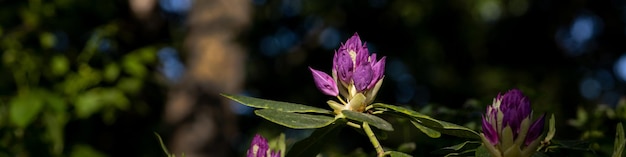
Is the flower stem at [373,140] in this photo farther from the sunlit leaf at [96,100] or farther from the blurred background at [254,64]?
the sunlit leaf at [96,100]

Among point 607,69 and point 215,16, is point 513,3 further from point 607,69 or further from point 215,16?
point 215,16

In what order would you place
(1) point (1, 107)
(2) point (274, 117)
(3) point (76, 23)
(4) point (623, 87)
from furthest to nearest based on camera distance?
1. (4) point (623, 87)
2. (3) point (76, 23)
3. (1) point (1, 107)
4. (2) point (274, 117)

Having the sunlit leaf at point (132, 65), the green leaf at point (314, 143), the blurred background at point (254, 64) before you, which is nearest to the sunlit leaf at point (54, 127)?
the blurred background at point (254, 64)

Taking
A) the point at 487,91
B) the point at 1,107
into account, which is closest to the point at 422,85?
the point at 487,91

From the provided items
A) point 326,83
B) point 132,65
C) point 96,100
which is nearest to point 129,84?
point 132,65

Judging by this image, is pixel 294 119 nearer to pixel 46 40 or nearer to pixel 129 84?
pixel 129 84

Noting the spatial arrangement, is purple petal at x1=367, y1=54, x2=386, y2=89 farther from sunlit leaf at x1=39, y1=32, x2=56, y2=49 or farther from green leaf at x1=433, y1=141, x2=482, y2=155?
sunlit leaf at x1=39, y1=32, x2=56, y2=49
